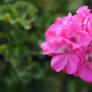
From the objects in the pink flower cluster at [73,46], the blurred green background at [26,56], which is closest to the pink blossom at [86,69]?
the pink flower cluster at [73,46]

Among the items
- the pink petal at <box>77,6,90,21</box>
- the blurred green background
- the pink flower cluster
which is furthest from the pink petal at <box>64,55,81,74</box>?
the blurred green background

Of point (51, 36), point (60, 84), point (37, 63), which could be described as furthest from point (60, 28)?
point (60, 84)

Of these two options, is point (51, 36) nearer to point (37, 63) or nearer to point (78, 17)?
point (78, 17)

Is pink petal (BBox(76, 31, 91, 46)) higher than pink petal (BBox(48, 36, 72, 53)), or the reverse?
pink petal (BBox(76, 31, 91, 46))

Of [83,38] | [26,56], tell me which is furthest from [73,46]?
[26,56]

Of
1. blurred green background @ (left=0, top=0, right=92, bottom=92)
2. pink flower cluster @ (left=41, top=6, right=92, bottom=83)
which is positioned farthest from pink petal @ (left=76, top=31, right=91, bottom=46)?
blurred green background @ (left=0, top=0, right=92, bottom=92)

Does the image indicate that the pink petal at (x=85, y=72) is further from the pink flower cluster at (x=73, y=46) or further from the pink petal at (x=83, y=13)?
the pink petal at (x=83, y=13)

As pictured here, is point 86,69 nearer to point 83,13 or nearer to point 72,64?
point 72,64

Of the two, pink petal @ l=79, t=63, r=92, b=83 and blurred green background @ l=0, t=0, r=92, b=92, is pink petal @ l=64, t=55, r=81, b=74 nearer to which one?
pink petal @ l=79, t=63, r=92, b=83

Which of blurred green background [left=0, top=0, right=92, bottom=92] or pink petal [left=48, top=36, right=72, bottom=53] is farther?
blurred green background [left=0, top=0, right=92, bottom=92]
